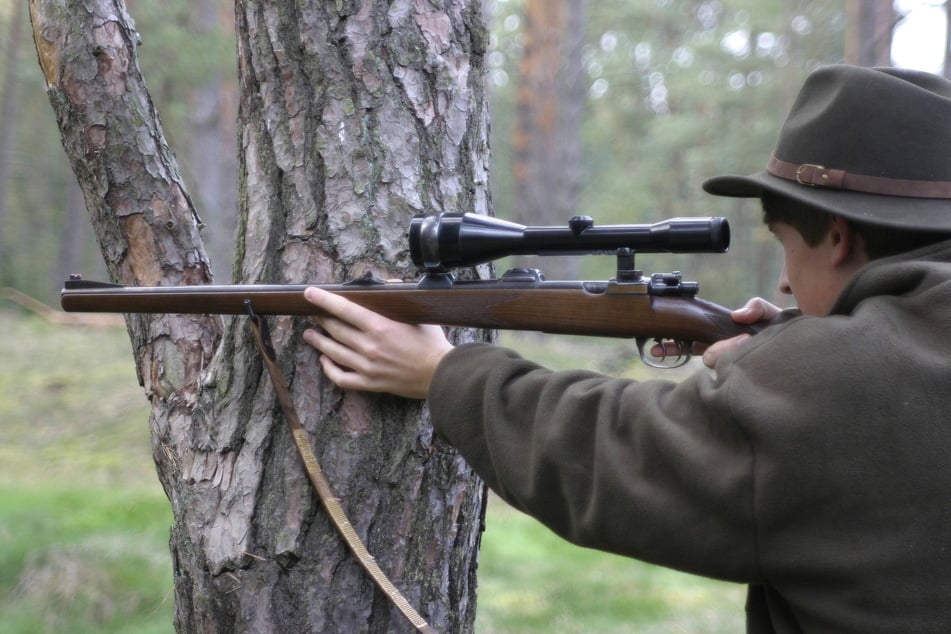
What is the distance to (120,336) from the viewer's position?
14.3 m

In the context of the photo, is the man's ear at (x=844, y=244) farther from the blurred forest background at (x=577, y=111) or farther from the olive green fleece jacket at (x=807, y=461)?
the blurred forest background at (x=577, y=111)

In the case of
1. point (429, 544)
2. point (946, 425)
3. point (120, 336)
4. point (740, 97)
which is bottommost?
point (120, 336)

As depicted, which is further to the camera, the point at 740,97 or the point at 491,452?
the point at 740,97

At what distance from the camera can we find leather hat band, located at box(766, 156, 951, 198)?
81.8 inches

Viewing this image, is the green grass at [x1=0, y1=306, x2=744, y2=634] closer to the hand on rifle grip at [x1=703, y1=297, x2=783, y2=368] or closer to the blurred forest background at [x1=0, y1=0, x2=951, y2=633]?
the blurred forest background at [x1=0, y1=0, x2=951, y2=633]

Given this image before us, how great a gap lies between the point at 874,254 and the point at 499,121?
27.9 metres

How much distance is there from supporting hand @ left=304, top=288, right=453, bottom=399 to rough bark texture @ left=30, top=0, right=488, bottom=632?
0.12 metres

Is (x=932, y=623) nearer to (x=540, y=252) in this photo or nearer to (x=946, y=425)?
(x=946, y=425)

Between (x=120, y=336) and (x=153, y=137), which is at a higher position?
(x=153, y=137)

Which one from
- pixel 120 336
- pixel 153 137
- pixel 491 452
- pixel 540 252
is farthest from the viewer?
pixel 120 336

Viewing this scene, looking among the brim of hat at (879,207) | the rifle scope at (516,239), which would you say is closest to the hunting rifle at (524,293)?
the rifle scope at (516,239)

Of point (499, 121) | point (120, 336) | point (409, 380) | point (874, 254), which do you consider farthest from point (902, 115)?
point (499, 121)

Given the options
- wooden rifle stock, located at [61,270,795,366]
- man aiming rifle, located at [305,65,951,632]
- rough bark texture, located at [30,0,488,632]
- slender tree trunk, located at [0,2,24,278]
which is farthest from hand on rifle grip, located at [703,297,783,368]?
slender tree trunk, located at [0,2,24,278]

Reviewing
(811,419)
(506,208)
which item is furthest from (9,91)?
(506,208)
